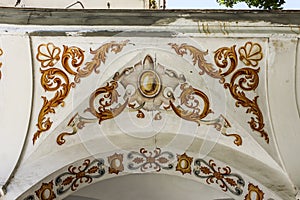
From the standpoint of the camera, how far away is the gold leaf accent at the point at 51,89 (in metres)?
4.46

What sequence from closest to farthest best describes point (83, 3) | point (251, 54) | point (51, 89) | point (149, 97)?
point (251, 54) < point (51, 89) < point (149, 97) < point (83, 3)

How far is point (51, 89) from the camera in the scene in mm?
4488

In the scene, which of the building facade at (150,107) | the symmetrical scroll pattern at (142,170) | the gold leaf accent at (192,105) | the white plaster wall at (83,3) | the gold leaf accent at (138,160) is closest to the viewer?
the building facade at (150,107)

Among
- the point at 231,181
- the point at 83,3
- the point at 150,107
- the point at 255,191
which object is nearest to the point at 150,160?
the point at 150,107

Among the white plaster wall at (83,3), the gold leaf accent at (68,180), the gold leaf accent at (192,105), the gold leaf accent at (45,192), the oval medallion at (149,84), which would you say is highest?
the white plaster wall at (83,3)

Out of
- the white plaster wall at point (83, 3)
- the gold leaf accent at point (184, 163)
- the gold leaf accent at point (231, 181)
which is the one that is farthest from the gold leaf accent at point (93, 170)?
the white plaster wall at point (83, 3)

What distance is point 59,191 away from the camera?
4539mm

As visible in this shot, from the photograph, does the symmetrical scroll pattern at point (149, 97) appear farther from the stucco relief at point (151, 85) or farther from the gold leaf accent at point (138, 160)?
the gold leaf accent at point (138, 160)

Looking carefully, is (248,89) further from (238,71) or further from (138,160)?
(138,160)

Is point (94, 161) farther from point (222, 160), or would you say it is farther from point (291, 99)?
point (291, 99)

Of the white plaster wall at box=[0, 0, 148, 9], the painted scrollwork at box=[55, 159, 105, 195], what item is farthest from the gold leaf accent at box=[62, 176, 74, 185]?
the white plaster wall at box=[0, 0, 148, 9]

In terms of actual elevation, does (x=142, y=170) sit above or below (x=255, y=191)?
above

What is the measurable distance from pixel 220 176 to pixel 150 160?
638mm

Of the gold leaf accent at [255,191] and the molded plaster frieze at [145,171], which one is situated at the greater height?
the molded plaster frieze at [145,171]
